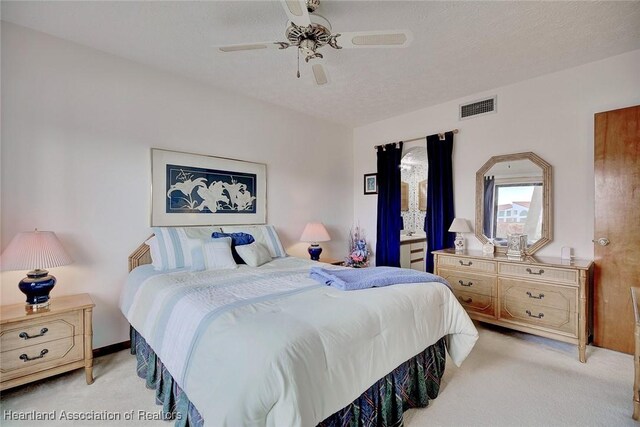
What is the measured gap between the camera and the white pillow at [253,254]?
2.83 meters

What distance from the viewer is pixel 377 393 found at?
5.21 ft

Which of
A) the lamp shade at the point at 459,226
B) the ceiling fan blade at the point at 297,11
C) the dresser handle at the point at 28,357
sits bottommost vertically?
the dresser handle at the point at 28,357

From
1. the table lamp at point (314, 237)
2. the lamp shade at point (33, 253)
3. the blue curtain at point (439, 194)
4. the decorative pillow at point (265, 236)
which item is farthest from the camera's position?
the table lamp at point (314, 237)

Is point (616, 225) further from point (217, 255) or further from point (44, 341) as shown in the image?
point (44, 341)

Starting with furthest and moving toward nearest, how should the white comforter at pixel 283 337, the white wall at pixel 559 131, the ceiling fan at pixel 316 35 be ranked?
the white wall at pixel 559 131 → the ceiling fan at pixel 316 35 → the white comforter at pixel 283 337

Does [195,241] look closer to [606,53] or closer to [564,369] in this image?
[564,369]

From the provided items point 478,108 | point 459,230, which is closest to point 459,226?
point 459,230

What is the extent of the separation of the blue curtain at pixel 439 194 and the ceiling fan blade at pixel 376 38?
230 cm

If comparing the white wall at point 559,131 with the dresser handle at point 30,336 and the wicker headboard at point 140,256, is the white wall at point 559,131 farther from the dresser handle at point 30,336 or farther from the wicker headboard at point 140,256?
the dresser handle at point 30,336

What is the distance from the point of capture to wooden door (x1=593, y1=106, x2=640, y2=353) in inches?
99.8

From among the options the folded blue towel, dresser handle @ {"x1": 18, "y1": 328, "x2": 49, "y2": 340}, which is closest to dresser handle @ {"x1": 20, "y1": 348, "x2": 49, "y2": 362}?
dresser handle @ {"x1": 18, "y1": 328, "x2": 49, "y2": 340}

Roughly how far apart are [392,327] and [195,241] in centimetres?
201

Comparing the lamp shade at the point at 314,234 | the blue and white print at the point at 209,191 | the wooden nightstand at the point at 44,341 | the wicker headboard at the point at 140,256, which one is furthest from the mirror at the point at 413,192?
the wooden nightstand at the point at 44,341

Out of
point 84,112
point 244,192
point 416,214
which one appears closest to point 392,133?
point 416,214
